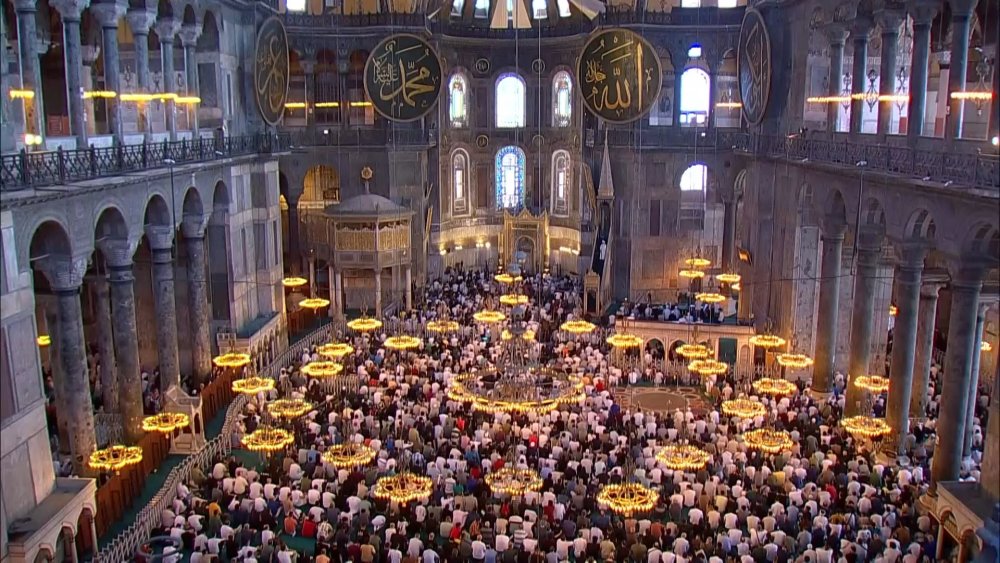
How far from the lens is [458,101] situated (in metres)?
28.8

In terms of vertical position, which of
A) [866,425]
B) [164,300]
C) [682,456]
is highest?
[164,300]

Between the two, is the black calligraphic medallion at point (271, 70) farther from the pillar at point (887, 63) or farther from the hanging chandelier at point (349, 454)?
the pillar at point (887, 63)

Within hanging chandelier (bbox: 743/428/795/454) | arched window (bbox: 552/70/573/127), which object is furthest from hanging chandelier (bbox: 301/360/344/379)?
arched window (bbox: 552/70/573/127)

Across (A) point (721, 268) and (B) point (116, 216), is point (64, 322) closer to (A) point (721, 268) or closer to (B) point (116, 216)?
(B) point (116, 216)

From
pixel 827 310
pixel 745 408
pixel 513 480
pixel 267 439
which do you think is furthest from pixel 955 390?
pixel 267 439

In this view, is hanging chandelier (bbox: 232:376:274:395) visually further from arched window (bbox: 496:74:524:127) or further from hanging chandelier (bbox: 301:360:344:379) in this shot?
arched window (bbox: 496:74:524:127)

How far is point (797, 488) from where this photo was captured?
1263 centimetres

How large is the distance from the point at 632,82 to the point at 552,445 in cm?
587

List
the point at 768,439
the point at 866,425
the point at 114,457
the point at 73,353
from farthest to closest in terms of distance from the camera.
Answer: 1. the point at 73,353
2. the point at 866,425
3. the point at 768,439
4. the point at 114,457

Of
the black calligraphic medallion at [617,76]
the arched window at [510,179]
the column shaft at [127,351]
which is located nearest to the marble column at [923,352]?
the black calligraphic medallion at [617,76]

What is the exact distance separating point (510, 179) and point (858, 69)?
51.9 ft

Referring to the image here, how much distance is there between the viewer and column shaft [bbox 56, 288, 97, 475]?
12.2 meters

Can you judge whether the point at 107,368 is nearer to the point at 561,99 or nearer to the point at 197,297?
the point at 197,297

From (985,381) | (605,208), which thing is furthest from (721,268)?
(985,381)
